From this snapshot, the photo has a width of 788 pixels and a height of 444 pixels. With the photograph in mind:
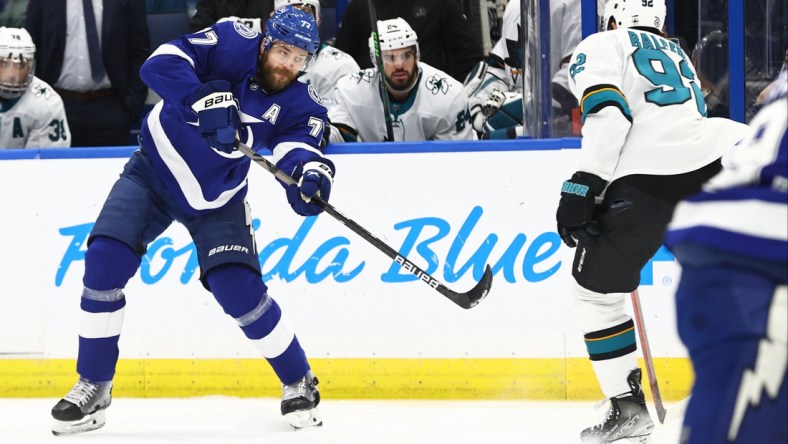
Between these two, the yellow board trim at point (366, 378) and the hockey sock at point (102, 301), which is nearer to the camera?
the hockey sock at point (102, 301)

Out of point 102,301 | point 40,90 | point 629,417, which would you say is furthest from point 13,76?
point 629,417

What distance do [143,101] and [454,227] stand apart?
1728 millimetres

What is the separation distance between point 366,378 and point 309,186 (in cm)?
91

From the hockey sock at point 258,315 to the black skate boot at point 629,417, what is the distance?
2.97 feet

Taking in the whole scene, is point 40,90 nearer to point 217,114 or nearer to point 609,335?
point 217,114

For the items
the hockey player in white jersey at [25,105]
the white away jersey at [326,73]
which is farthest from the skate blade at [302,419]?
the hockey player in white jersey at [25,105]

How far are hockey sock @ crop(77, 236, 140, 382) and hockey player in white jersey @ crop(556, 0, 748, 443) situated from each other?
117 centimetres

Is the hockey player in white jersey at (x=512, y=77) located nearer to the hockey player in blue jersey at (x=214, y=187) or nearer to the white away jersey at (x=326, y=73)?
the white away jersey at (x=326, y=73)

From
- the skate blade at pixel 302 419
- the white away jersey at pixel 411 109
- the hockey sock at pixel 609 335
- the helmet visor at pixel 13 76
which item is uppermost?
the helmet visor at pixel 13 76

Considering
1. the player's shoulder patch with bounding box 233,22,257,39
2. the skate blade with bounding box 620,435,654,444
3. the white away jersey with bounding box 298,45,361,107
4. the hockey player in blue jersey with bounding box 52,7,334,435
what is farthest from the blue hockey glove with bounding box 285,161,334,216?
the white away jersey with bounding box 298,45,361,107

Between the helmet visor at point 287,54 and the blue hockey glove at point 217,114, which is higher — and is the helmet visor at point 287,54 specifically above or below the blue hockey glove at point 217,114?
above

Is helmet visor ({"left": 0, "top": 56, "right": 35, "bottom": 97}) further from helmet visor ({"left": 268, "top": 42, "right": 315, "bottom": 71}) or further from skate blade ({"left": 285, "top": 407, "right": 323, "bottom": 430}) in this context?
skate blade ({"left": 285, "top": 407, "right": 323, "bottom": 430})

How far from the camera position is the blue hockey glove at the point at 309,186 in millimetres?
3365

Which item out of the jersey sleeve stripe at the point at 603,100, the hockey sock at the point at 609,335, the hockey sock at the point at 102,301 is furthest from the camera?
the hockey sock at the point at 102,301
